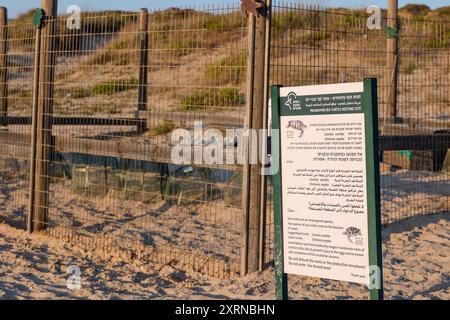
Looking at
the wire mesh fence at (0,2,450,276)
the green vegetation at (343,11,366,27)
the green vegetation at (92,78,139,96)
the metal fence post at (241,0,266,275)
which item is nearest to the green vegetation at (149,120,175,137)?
the green vegetation at (92,78,139,96)

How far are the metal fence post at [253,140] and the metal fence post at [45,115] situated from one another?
3271 mm

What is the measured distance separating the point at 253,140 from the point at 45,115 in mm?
3412

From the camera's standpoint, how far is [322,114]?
529cm

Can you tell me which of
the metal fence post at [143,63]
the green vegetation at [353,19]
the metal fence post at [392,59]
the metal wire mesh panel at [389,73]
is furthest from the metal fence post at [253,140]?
the metal fence post at [143,63]

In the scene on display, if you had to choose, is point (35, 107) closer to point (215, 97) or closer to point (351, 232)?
point (215, 97)

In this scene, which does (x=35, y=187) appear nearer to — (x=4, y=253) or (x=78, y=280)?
(x=4, y=253)

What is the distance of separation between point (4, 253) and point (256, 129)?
3154 millimetres

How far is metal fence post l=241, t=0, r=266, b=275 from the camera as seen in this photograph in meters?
7.03

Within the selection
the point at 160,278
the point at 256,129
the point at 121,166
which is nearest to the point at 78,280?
the point at 160,278

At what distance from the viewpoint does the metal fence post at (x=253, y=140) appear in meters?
7.03

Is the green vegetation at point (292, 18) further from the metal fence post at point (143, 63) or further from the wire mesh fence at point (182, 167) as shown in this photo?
the metal fence post at point (143, 63)

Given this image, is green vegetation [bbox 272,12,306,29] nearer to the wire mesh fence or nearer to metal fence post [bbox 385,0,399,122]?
the wire mesh fence

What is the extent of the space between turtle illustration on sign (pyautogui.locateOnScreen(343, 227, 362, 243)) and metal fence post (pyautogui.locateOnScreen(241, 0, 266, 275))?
2046 millimetres
